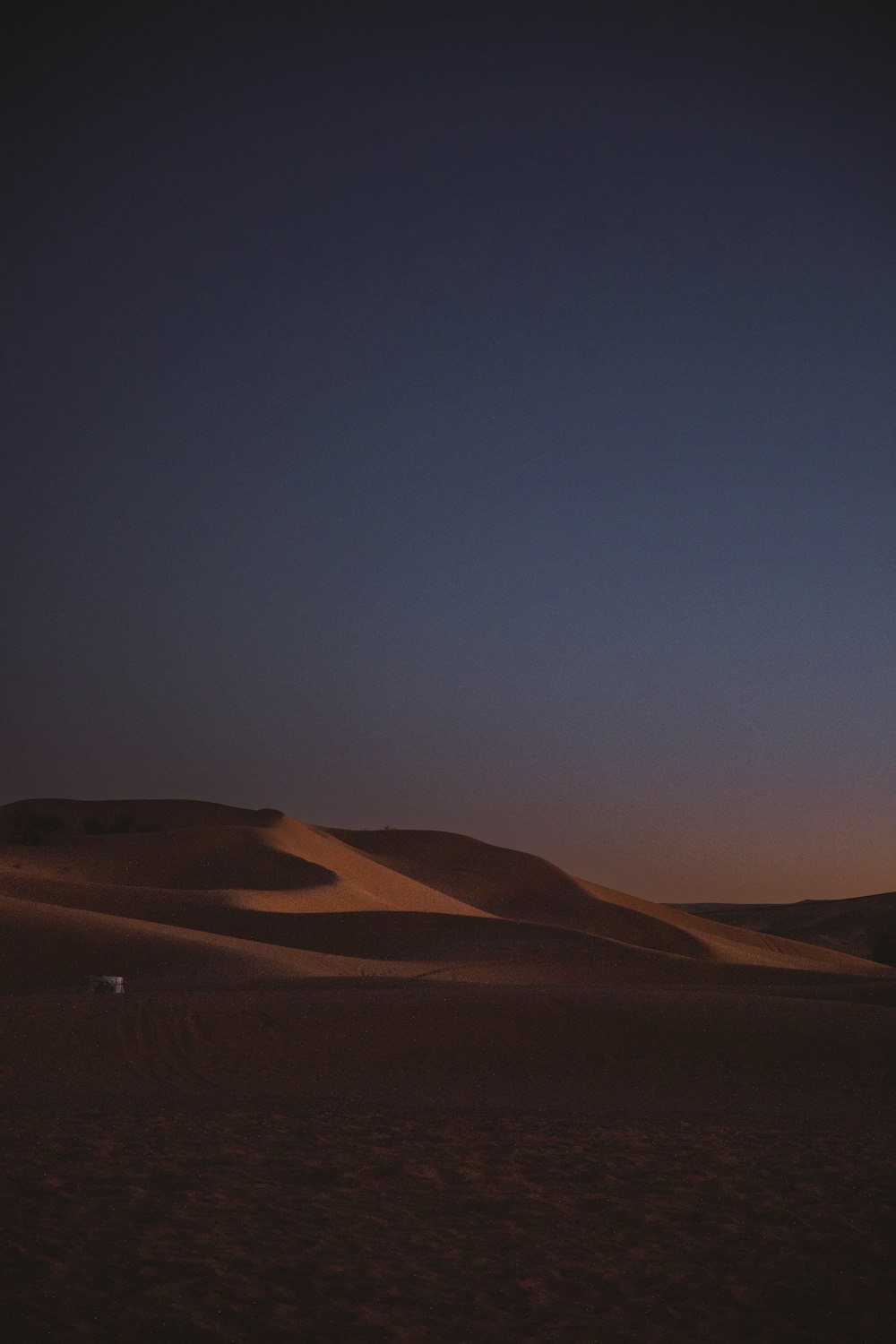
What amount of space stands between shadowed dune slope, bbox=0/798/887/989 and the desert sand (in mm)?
229

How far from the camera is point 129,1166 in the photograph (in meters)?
8.55

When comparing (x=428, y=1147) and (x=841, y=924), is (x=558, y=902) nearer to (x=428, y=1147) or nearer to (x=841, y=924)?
(x=841, y=924)

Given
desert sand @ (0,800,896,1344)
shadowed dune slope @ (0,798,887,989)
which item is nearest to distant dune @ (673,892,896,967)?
shadowed dune slope @ (0,798,887,989)

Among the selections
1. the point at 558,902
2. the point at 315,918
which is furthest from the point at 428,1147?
the point at 558,902

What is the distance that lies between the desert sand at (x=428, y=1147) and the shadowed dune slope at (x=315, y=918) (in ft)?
0.75

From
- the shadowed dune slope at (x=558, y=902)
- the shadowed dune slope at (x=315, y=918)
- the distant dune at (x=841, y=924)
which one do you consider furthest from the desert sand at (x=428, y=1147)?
the distant dune at (x=841, y=924)

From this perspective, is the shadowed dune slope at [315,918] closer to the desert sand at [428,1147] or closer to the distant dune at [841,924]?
the desert sand at [428,1147]

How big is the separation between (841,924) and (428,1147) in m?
60.5

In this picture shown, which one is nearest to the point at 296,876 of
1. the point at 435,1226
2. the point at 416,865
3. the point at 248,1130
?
the point at 416,865

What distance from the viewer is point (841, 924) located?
63531 mm

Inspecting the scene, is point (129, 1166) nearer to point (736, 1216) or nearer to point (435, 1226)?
point (435, 1226)

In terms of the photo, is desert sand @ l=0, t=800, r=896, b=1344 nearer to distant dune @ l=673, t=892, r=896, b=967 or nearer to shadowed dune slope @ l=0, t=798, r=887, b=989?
shadowed dune slope @ l=0, t=798, r=887, b=989

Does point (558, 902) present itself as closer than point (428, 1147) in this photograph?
No

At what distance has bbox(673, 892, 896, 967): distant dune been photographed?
45.8 meters
